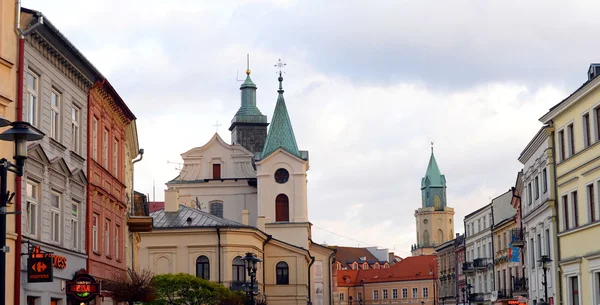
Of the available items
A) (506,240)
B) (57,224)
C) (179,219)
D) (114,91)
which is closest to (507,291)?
(506,240)

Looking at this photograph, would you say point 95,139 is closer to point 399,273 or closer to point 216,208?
point 216,208

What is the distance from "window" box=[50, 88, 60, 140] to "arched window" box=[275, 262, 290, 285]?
48.5 meters

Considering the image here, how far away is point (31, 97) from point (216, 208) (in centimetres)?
6169

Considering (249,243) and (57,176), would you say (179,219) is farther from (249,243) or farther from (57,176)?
(57,176)

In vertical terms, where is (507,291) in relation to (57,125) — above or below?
below

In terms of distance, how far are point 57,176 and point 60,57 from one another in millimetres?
3133

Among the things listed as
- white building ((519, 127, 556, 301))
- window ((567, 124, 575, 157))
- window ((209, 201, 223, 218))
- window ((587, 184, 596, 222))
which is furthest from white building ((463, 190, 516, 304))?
window ((587, 184, 596, 222))

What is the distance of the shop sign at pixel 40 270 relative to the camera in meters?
21.1

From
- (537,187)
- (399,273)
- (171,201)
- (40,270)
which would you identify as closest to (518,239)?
(537,187)

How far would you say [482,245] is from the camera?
86.2m

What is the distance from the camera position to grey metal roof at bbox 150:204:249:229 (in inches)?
2650

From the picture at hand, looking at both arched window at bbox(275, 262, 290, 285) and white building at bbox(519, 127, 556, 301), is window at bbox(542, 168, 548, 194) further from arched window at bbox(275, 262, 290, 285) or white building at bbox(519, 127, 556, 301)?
arched window at bbox(275, 262, 290, 285)

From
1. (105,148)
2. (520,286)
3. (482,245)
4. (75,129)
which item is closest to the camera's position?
(75,129)

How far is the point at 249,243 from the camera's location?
67.9m
